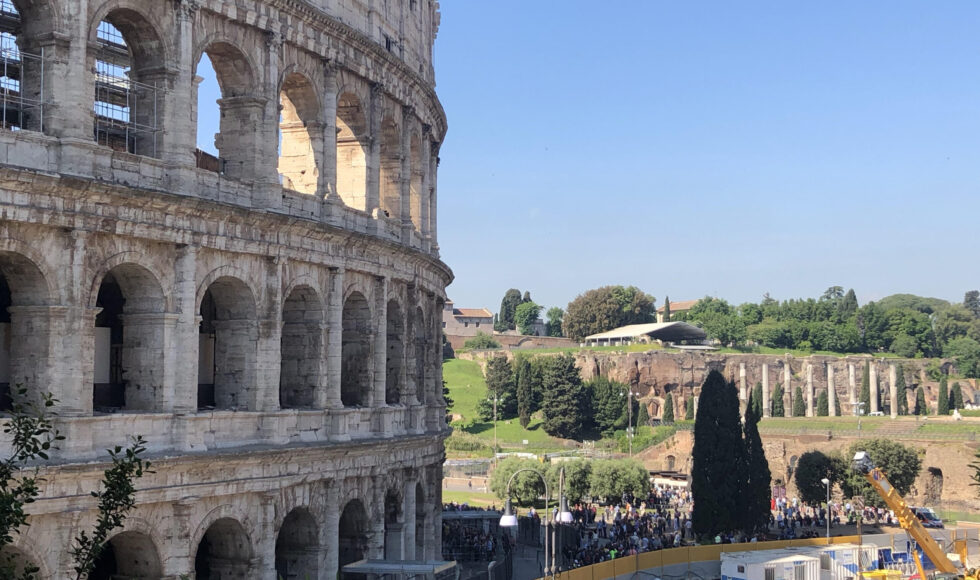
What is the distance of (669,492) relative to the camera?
6112 cm

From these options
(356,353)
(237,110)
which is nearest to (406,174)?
(356,353)

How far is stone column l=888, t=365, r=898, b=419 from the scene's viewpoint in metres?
87.8

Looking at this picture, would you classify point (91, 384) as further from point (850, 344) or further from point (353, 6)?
point (850, 344)

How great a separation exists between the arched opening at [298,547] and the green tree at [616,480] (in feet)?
107

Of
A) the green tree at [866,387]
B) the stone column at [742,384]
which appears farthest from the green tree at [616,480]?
the stone column at [742,384]

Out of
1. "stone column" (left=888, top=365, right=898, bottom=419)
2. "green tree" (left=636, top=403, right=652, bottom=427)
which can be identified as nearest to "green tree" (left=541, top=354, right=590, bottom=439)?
"green tree" (left=636, top=403, right=652, bottom=427)

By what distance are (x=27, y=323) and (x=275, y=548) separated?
7.73 meters

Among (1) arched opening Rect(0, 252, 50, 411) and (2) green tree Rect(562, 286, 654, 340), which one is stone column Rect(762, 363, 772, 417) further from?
(1) arched opening Rect(0, 252, 50, 411)

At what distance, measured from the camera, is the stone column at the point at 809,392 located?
308ft

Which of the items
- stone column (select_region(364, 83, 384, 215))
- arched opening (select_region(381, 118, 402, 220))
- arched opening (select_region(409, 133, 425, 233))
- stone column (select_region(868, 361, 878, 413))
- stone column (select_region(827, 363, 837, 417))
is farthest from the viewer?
stone column (select_region(868, 361, 878, 413))

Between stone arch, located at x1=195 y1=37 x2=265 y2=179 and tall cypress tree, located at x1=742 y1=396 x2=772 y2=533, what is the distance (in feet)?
86.5

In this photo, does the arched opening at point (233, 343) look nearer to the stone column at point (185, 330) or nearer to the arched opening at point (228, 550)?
the stone column at point (185, 330)

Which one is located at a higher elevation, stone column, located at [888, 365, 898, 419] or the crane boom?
stone column, located at [888, 365, 898, 419]

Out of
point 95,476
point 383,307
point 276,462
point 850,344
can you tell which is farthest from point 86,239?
point 850,344
